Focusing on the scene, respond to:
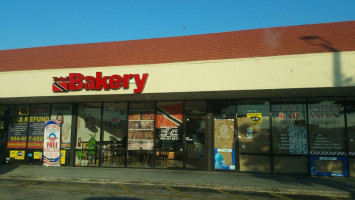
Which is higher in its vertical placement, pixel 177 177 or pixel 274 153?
pixel 274 153

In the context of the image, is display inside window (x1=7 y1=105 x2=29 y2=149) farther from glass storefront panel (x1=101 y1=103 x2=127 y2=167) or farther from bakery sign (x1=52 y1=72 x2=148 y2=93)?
glass storefront panel (x1=101 y1=103 x2=127 y2=167)

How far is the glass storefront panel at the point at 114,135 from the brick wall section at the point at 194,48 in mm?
2309

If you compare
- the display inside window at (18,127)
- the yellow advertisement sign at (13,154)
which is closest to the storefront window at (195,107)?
the display inside window at (18,127)

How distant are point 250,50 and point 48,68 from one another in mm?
9367

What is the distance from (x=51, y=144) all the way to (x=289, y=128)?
11.1 metres

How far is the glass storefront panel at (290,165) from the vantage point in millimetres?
12484

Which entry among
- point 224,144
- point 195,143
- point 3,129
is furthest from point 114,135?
point 3,129

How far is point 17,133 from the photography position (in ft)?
51.7

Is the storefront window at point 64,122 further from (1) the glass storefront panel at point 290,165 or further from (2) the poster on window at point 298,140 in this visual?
(2) the poster on window at point 298,140

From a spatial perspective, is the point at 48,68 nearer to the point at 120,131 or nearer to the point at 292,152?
the point at 120,131

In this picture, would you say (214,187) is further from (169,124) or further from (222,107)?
(169,124)

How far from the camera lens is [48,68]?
14.5m

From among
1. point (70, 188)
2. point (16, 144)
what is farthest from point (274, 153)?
point (16, 144)

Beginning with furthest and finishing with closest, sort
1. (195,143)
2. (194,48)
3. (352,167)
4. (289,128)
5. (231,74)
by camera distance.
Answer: (194,48) < (195,143) < (289,128) < (352,167) < (231,74)
